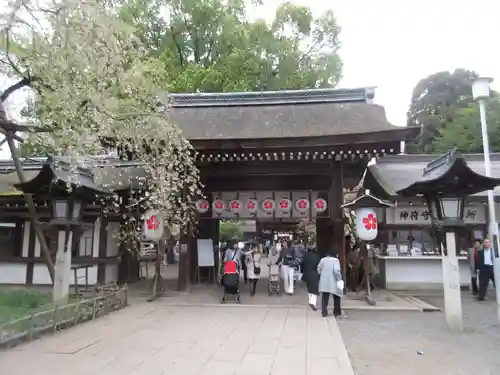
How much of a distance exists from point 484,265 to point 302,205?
17.6ft

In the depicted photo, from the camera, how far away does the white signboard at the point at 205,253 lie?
13.9 meters

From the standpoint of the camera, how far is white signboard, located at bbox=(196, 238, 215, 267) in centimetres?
1390

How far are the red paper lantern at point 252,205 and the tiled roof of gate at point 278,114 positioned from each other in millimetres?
2064

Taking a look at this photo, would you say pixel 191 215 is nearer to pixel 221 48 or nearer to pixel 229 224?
pixel 221 48

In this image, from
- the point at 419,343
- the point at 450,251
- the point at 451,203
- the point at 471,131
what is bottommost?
the point at 419,343

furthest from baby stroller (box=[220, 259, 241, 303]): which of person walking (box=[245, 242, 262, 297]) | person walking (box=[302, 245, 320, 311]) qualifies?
person walking (box=[302, 245, 320, 311])

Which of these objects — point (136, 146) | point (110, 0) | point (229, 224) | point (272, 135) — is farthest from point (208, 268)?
point (229, 224)

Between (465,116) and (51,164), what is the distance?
1269 inches

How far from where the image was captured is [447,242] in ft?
26.5

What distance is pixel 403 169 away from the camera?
53.9ft

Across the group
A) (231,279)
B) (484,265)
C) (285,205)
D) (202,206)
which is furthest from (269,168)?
(484,265)

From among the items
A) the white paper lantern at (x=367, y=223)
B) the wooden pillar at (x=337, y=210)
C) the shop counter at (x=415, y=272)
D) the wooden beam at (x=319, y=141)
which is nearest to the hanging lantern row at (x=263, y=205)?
the wooden pillar at (x=337, y=210)

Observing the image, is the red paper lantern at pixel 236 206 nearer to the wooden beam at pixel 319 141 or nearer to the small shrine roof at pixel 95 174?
the wooden beam at pixel 319 141

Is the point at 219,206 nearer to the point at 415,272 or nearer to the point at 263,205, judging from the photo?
the point at 263,205
